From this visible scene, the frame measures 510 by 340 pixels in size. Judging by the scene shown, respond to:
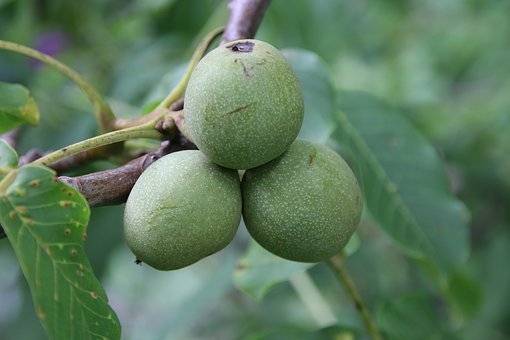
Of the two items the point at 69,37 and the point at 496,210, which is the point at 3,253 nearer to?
the point at 69,37

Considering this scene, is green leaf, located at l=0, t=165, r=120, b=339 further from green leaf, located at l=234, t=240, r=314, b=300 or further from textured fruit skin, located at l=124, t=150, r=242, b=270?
green leaf, located at l=234, t=240, r=314, b=300

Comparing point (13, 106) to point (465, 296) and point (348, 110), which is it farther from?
point (465, 296)

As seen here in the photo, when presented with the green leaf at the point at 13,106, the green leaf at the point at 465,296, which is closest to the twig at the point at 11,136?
the green leaf at the point at 13,106

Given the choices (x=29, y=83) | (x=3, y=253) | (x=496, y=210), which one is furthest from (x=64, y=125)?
(x=496, y=210)

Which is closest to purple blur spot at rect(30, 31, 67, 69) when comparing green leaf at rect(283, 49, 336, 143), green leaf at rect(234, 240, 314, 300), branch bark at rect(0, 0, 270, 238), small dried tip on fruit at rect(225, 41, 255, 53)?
green leaf at rect(283, 49, 336, 143)

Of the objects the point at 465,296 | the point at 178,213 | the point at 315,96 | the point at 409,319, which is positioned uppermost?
the point at 178,213

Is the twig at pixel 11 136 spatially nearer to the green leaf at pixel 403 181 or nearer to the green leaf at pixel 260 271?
the green leaf at pixel 260 271

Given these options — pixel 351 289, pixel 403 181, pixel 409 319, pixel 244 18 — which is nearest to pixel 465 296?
pixel 409 319
